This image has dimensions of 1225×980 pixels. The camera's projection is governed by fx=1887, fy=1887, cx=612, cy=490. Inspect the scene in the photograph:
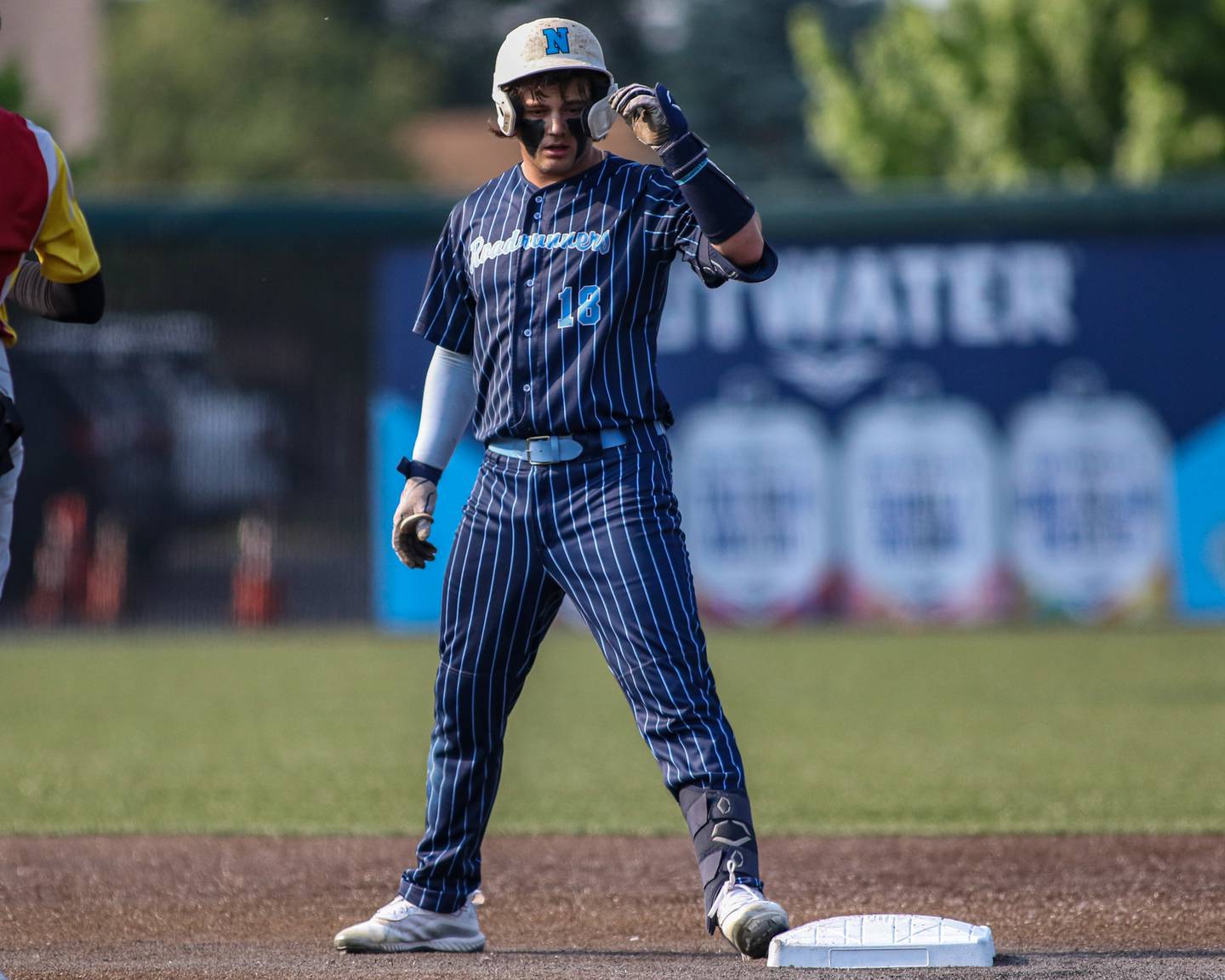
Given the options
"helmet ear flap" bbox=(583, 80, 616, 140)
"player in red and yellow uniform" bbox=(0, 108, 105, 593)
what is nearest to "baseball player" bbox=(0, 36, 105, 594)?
→ "player in red and yellow uniform" bbox=(0, 108, 105, 593)

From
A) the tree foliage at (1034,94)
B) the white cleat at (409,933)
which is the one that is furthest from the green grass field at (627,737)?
the tree foliage at (1034,94)

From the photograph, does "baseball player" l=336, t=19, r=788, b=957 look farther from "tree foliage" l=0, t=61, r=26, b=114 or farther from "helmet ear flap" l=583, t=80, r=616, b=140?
"tree foliage" l=0, t=61, r=26, b=114

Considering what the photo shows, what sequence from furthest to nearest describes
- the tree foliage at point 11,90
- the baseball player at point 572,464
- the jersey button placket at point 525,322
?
1. the tree foliage at point 11,90
2. the jersey button placket at point 525,322
3. the baseball player at point 572,464

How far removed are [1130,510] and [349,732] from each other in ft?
28.5

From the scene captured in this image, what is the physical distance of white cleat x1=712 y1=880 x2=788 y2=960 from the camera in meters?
4.34

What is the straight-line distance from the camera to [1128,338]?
17047mm

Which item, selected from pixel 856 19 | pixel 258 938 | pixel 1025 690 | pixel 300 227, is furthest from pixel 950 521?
pixel 856 19

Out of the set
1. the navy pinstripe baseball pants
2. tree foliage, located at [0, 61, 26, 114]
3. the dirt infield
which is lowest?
the dirt infield

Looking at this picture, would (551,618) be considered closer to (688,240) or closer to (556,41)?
(688,240)

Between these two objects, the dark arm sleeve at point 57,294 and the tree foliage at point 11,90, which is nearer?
the dark arm sleeve at point 57,294

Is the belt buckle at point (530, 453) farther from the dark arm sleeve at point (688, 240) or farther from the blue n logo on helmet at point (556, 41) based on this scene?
the blue n logo on helmet at point (556, 41)

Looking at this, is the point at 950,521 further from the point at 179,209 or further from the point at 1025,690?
the point at 179,209

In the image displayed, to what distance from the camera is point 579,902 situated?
19.5 feet

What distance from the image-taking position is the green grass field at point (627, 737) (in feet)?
26.1
